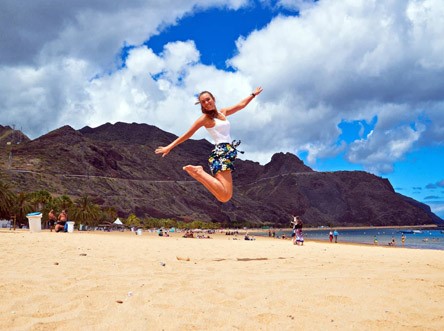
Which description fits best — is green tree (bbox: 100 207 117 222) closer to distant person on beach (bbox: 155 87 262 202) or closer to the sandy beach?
distant person on beach (bbox: 155 87 262 202)

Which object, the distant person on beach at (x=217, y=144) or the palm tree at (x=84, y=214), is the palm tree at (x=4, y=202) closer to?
the palm tree at (x=84, y=214)

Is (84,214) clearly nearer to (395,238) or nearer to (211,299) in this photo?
(395,238)

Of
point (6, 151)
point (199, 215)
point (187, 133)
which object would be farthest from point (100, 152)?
point (187, 133)

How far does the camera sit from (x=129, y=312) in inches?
150

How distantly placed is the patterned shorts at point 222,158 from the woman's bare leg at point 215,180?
0.37 ft

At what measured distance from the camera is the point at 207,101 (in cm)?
749

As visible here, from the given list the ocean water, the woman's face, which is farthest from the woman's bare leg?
the ocean water

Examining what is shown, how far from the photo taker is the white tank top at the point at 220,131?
24.9 ft

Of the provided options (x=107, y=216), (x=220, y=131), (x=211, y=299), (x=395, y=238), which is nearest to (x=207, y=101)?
(x=220, y=131)

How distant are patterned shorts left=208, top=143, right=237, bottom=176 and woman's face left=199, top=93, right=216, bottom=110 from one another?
2.42 ft

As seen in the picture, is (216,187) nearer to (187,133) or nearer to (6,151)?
(187,133)

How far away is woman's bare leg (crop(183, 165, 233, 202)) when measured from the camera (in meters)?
6.99

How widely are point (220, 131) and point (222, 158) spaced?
53 cm

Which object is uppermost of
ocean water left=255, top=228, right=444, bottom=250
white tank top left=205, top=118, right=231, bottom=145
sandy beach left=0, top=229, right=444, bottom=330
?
white tank top left=205, top=118, right=231, bottom=145
